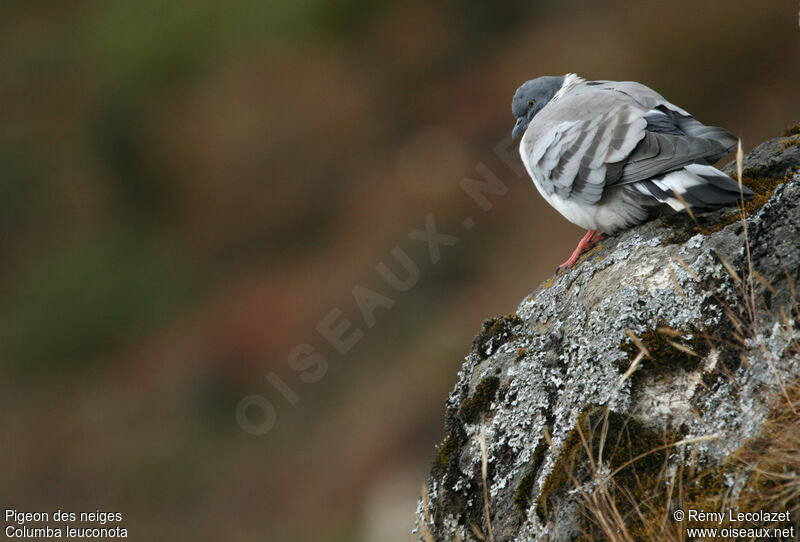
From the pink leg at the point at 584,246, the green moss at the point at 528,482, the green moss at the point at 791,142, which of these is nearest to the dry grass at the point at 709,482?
the green moss at the point at 528,482

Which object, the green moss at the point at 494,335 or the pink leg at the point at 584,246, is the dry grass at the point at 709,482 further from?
the pink leg at the point at 584,246

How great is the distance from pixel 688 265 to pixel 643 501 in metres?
0.99

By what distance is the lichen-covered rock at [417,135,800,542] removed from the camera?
295cm

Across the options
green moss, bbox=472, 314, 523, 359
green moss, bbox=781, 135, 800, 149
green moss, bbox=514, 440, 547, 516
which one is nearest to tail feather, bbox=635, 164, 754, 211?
green moss, bbox=781, 135, 800, 149

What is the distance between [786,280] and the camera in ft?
10.2

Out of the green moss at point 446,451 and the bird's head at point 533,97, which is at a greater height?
the bird's head at point 533,97

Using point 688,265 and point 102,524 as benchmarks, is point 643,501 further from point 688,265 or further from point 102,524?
point 102,524

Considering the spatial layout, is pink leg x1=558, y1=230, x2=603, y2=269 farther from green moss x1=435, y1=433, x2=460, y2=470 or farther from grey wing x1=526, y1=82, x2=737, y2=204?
green moss x1=435, y1=433, x2=460, y2=470

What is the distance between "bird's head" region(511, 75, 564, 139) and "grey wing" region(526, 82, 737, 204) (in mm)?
742

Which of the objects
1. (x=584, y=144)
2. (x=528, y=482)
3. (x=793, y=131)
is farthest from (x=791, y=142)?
(x=528, y=482)

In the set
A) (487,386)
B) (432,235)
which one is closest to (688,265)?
(487,386)

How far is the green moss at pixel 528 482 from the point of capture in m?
3.23

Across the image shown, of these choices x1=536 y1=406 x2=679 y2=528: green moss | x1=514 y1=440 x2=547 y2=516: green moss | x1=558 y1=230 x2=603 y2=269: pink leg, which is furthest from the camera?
x1=558 y1=230 x2=603 y2=269: pink leg

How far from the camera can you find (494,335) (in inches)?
156
